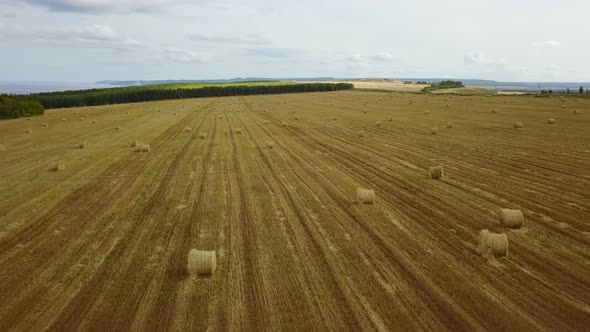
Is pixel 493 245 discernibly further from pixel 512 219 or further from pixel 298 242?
pixel 298 242

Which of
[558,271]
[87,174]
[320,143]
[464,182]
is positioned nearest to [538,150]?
[464,182]

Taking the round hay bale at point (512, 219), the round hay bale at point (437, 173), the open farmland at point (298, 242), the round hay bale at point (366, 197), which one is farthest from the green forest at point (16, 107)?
the round hay bale at point (512, 219)

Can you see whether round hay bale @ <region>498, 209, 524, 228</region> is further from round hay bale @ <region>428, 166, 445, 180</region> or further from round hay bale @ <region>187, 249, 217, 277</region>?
round hay bale @ <region>187, 249, 217, 277</region>

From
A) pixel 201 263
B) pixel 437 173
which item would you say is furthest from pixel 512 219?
pixel 201 263

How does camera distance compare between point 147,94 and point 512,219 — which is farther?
point 147,94

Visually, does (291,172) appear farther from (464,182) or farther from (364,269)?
(364,269)

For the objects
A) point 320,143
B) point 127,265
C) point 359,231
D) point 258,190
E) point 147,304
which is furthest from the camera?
point 320,143
